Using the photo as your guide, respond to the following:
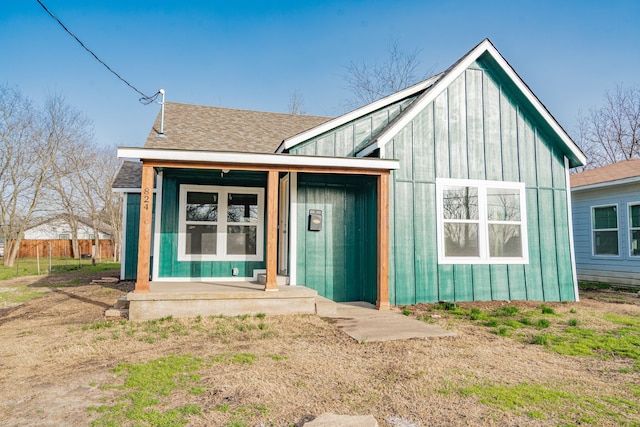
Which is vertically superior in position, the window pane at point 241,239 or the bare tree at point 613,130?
the bare tree at point 613,130

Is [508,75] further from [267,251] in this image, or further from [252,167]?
[267,251]

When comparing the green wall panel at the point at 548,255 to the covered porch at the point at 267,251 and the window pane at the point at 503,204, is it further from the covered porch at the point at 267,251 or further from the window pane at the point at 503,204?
the covered porch at the point at 267,251

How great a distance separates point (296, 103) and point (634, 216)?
64.1 ft

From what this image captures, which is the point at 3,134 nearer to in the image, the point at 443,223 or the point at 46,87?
the point at 46,87

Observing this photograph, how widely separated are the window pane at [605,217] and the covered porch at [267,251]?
8.37 m

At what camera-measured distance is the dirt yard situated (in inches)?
113

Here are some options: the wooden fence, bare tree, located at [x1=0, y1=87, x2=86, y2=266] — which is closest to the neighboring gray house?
bare tree, located at [x1=0, y1=87, x2=86, y2=266]

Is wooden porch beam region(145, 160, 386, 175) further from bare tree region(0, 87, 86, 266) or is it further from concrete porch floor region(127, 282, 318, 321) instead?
bare tree region(0, 87, 86, 266)

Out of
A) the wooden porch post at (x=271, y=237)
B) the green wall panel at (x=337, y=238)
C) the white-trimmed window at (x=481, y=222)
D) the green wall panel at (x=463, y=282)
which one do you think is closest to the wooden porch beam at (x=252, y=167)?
the wooden porch post at (x=271, y=237)

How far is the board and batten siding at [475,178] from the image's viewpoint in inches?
293

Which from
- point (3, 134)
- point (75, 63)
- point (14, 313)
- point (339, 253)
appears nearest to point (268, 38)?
point (75, 63)

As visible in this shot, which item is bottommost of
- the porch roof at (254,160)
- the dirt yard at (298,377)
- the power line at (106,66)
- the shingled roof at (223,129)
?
the dirt yard at (298,377)

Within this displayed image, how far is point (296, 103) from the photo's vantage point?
25.9 m

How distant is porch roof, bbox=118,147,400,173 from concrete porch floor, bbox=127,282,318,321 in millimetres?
2030
